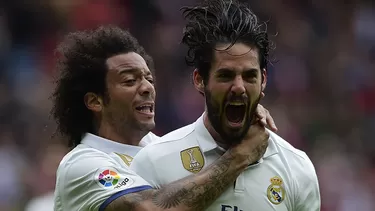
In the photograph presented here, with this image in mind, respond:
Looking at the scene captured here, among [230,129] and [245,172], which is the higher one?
[230,129]

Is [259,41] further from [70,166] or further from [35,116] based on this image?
[35,116]

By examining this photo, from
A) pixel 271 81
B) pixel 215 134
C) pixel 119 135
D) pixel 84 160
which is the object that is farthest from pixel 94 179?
pixel 271 81

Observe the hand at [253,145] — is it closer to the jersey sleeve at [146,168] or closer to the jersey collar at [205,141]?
the jersey collar at [205,141]

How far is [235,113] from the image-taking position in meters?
4.78

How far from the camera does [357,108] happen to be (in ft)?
39.2

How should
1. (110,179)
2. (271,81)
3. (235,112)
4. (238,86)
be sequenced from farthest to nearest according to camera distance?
(271,81)
(110,179)
(235,112)
(238,86)

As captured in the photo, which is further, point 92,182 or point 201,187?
point 92,182

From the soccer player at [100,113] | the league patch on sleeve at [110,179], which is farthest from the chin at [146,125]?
the league patch on sleeve at [110,179]

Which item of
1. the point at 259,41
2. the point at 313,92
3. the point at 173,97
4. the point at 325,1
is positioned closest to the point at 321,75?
the point at 313,92

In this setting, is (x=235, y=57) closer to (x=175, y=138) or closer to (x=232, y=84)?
(x=232, y=84)

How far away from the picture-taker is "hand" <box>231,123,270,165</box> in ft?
15.9

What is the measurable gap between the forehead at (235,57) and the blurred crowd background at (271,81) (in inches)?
209

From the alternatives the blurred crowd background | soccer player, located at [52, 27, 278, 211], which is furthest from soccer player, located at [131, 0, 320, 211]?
the blurred crowd background

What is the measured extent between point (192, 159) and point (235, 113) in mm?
337
